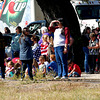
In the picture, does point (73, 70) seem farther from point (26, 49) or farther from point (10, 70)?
point (26, 49)

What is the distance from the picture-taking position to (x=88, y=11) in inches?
1070

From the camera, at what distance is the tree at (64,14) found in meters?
16.5

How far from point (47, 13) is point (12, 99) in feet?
31.7

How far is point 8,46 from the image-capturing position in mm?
20141

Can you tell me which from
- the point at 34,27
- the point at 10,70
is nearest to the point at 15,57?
the point at 10,70

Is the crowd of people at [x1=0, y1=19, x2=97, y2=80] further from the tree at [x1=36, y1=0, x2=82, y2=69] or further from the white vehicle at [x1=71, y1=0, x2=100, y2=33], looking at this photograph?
the white vehicle at [x1=71, y1=0, x2=100, y2=33]

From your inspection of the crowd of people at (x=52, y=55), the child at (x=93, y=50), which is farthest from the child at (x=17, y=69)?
the child at (x=93, y=50)

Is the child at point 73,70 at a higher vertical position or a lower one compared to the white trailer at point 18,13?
lower

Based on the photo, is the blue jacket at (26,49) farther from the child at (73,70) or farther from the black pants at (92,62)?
the black pants at (92,62)

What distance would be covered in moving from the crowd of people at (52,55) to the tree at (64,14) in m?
0.81

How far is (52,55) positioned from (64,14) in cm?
360

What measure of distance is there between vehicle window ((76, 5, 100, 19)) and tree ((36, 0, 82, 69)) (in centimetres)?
911

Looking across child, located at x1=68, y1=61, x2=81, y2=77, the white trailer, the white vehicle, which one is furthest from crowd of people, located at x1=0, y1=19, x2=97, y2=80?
the white vehicle

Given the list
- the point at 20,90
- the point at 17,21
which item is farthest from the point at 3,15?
the point at 20,90
